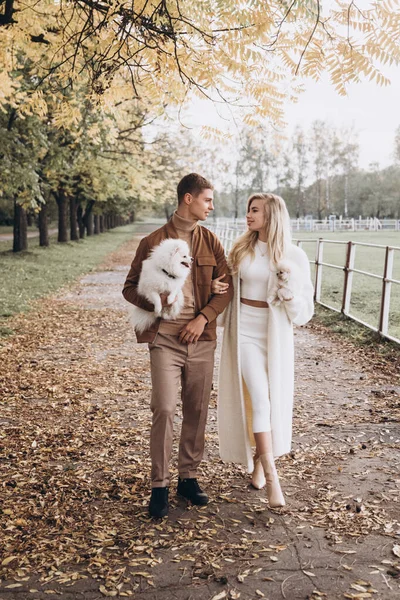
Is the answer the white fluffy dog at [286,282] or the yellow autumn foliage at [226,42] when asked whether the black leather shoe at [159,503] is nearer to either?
the white fluffy dog at [286,282]

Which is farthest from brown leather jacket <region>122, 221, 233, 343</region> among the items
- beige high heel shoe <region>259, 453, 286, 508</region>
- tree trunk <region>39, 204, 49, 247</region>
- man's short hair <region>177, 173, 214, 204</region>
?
tree trunk <region>39, 204, 49, 247</region>

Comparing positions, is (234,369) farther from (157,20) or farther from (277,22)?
(157,20)

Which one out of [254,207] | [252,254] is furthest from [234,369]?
[254,207]

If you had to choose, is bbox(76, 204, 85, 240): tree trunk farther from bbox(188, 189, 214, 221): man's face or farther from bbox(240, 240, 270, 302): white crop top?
bbox(188, 189, 214, 221): man's face

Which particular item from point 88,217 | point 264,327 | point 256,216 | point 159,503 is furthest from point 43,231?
point 159,503

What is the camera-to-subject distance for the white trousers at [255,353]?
13.3 feet

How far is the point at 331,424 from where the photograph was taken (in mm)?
5672

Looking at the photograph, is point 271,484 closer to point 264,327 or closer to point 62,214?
point 264,327

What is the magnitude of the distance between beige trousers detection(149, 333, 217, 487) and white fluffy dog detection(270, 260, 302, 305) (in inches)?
21.6

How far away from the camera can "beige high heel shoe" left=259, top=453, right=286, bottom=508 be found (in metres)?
3.92

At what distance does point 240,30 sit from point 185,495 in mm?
4249

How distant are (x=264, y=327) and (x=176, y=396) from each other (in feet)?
2.50

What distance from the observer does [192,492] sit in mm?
4059

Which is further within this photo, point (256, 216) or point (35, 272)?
point (35, 272)
